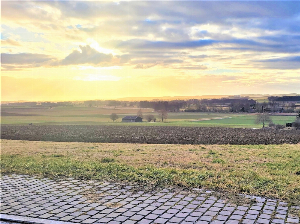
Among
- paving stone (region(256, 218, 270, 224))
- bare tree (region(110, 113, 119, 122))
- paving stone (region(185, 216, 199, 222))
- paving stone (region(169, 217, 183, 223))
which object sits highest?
paving stone (region(256, 218, 270, 224))

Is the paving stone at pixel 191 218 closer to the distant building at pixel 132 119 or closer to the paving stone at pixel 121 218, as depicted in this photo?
the paving stone at pixel 121 218

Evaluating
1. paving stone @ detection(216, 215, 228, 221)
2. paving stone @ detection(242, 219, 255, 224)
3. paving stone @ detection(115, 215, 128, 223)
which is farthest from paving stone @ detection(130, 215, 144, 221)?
paving stone @ detection(242, 219, 255, 224)

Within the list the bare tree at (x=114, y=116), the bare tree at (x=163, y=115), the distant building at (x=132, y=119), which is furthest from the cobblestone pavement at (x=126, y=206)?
the distant building at (x=132, y=119)

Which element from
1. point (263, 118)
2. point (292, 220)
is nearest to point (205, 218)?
point (292, 220)

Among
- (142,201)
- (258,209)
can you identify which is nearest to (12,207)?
(142,201)

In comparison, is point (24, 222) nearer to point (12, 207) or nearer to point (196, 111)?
point (12, 207)

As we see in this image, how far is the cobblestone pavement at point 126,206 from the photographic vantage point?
547 cm

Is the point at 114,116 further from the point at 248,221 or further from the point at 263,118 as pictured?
the point at 248,221

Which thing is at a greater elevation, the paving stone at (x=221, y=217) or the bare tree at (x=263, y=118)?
the paving stone at (x=221, y=217)

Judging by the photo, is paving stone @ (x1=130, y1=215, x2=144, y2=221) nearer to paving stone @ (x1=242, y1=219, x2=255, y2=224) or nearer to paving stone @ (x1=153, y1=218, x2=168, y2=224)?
paving stone @ (x1=153, y1=218, x2=168, y2=224)

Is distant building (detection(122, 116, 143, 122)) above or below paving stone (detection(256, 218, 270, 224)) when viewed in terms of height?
below

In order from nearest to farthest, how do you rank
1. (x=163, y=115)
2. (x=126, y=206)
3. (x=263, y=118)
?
(x=126, y=206) < (x=263, y=118) < (x=163, y=115)

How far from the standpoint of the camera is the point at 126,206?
20.3 ft

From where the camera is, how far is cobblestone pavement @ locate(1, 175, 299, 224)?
18.0ft
